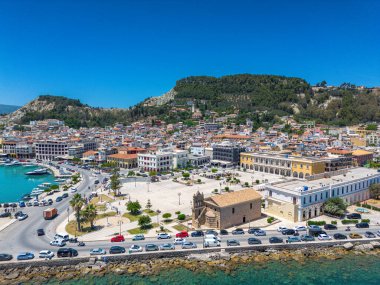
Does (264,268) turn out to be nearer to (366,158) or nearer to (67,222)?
(67,222)

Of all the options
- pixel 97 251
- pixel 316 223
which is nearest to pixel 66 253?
pixel 97 251

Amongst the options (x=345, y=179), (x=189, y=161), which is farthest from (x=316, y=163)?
(x=189, y=161)

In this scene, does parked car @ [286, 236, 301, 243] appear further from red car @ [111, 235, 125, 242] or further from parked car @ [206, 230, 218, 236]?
red car @ [111, 235, 125, 242]

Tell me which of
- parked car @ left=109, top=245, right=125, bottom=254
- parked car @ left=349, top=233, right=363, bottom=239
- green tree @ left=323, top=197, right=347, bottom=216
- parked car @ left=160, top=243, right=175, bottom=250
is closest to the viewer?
parked car @ left=109, top=245, right=125, bottom=254

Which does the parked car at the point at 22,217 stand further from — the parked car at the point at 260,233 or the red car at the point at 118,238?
the parked car at the point at 260,233

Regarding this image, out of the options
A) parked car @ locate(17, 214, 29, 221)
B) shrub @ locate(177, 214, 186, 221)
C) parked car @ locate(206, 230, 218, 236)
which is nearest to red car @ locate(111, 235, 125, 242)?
shrub @ locate(177, 214, 186, 221)

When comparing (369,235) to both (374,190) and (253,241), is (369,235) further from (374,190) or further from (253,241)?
(374,190)

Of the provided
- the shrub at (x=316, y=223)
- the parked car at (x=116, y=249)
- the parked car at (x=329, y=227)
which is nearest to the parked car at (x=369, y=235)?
the parked car at (x=329, y=227)
